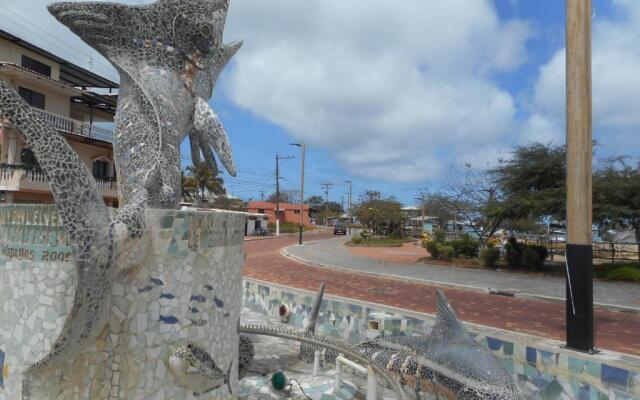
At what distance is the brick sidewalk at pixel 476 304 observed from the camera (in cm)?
958

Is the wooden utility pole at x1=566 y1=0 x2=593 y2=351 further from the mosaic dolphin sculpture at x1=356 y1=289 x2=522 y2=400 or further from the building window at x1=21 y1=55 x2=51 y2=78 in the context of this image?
the building window at x1=21 y1=55 x2=51 y2=78

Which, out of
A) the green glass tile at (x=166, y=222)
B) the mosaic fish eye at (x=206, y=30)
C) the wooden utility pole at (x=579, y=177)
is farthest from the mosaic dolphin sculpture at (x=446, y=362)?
the mosaic fish eye at (x=206, y=30)

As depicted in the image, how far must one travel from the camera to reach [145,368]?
416 centimetres

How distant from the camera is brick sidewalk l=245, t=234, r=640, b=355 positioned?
958 centimetres

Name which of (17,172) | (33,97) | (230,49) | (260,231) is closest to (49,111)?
(33,97)

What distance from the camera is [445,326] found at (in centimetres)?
623

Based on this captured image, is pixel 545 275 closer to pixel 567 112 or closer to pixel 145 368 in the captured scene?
pixel 567 112

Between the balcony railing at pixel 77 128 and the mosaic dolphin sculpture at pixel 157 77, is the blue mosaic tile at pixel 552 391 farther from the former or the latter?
the balcony railing at pixel 77 128

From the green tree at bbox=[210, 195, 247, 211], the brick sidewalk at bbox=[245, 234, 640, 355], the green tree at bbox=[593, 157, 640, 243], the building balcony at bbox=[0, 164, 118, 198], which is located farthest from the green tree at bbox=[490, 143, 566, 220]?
the green tree at bbox=[210, 195, 247, 211]

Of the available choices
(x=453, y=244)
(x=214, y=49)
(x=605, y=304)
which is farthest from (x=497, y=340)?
(x=453, y=244)

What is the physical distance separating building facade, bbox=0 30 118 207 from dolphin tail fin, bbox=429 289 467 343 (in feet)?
51.9

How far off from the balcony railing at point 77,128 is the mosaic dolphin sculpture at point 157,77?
15.6 metres

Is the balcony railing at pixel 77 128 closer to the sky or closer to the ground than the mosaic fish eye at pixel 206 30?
closer to the sky

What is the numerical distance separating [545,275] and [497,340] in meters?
13.7
